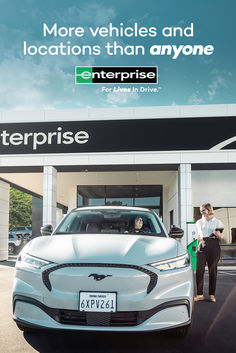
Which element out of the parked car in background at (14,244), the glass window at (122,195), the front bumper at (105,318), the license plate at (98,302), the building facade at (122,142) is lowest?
the parked car in background at (14,244)

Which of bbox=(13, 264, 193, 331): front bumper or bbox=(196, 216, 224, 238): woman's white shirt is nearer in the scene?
bbox=(13, 264, 193, 331): front bumper

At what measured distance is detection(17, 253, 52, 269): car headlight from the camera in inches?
139

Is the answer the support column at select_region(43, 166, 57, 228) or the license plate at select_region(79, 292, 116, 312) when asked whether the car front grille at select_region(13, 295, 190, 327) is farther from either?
the support column at select_region(43, 166, 57, 228)

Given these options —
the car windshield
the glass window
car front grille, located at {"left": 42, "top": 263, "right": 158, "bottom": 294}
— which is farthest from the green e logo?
car front grille, located at {"left": 42, "top": 263, "right": 158, "bottom": 294}

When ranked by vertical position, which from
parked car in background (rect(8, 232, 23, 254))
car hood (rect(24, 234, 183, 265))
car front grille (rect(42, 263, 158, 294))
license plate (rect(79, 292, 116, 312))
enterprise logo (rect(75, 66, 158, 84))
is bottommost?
parked car in background (rect(8, 232, 23, 254))

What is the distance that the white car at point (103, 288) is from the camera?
3.28 m

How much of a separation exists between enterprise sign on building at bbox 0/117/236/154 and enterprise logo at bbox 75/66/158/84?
5.22 ft

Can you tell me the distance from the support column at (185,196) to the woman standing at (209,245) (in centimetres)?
665

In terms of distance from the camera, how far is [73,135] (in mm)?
13352

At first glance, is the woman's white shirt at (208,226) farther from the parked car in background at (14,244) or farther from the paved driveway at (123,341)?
the parked car in background at (14,244)

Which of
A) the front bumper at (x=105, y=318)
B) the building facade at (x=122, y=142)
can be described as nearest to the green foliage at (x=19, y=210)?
the building facade at (x=122, y=142)

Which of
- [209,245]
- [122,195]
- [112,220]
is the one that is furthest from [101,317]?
[122,195]

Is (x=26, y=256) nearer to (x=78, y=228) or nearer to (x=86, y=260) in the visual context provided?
(x=86, y=260)

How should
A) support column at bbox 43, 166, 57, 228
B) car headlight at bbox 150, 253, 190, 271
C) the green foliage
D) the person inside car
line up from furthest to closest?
the green foliage → support column at bbox 43, 166, 57, 228 → the person inside car → car headlight at bbox 150, 253, 190, 271
